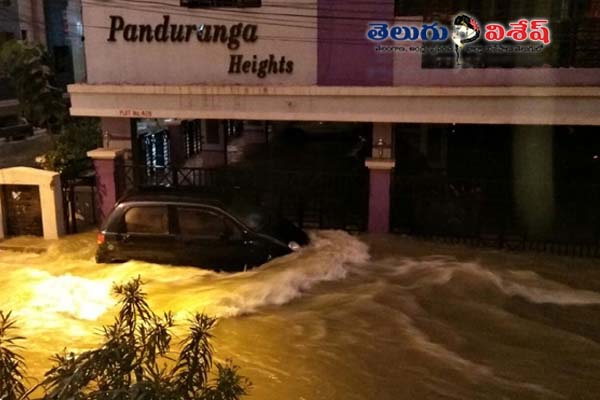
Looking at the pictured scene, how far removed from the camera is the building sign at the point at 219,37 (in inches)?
455

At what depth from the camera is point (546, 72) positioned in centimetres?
1064

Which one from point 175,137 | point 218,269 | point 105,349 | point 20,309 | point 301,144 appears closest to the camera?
point 105,349

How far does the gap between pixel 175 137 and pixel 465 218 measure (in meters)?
8.71

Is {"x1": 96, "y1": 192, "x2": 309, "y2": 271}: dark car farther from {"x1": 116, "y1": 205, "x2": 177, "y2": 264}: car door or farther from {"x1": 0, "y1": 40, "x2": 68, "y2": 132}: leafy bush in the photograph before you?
{"x1": 0, "y1": 40, "x2": 68, "y2": 132}: leafy bush

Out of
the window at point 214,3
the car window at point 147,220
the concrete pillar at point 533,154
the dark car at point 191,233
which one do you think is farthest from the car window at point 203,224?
the concrete pillar at point 533,154

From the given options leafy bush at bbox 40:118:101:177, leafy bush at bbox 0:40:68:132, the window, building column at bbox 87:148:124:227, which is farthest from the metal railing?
leafy bush at bbox 0:40:68:132

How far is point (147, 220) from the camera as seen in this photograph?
970cm

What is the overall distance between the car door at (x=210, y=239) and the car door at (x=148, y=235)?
0.22 metres

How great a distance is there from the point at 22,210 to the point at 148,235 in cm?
380

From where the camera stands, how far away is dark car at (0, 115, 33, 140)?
25.5 m

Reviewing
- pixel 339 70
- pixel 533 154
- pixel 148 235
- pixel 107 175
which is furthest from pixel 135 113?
pixel 533 154

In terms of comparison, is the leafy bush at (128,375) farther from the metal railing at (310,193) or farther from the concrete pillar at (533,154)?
the concrete pillar at (533,154)

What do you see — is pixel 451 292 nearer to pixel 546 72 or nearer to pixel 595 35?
pixel 546 72

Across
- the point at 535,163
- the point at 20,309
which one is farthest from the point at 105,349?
the point at 535,163
